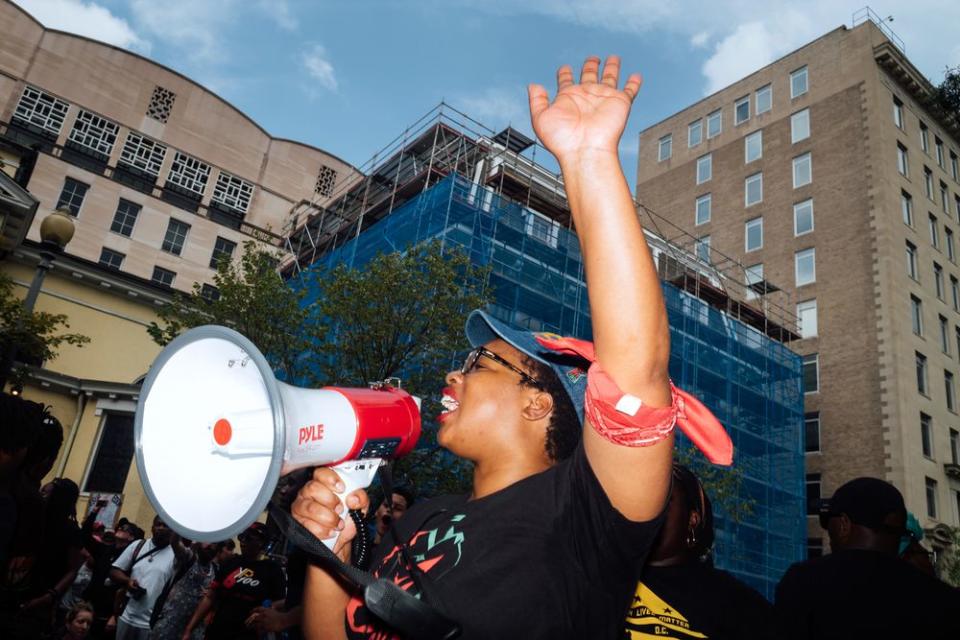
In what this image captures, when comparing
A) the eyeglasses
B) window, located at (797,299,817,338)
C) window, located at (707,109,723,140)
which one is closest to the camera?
the eyeglasses

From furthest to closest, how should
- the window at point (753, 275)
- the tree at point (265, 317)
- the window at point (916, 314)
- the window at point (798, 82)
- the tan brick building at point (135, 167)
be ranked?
the window at point (798, 82) < the window at point (753, 275) < the window at point (916, 314) < the tan brick building at point (135, 167) < the tree at point (265, 317)

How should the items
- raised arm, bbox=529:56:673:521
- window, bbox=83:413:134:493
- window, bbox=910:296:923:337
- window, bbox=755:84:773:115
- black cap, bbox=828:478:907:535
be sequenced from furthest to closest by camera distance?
window, bbox=755:84:773:115 → window, bbox=910:296:923:337 → window, bbox=83:413:134:493 → black cap, bbox=828:478:907:535 → raised arm, bbox=529:56:673:521

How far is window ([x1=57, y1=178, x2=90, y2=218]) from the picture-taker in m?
33.3

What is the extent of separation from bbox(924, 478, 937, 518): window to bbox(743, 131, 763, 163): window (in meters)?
16.7

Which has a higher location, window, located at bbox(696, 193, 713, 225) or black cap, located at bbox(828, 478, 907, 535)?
window, located at bbox(696, 193, 713, 225)

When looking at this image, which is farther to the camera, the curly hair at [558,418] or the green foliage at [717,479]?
the green foliage at [717,479]

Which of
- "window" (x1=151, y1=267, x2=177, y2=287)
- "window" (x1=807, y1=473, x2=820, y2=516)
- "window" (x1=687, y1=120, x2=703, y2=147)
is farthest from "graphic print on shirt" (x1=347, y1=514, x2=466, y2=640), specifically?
"window" (x1=687, y1=120, x2=703, y2=147)

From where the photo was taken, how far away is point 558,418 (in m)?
1.87

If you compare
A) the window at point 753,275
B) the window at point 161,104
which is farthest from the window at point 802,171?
the window at point 161,104

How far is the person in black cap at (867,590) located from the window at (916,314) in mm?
29765

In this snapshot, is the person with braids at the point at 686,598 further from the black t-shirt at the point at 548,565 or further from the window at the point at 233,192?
the window at the point at 233,192

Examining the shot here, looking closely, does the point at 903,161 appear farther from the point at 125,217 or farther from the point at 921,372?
the point at 125,217

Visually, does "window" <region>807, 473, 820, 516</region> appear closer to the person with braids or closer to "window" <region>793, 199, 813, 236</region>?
"window" <region>793, 199, 813, 236</region>

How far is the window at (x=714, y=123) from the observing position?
36.8 m
